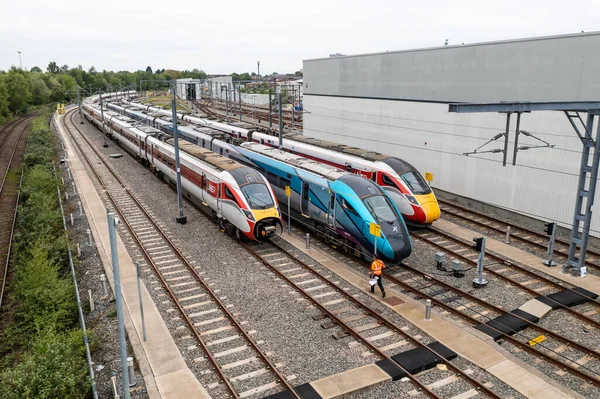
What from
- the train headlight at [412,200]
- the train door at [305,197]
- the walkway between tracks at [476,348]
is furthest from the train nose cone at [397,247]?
the train door at [305,197]

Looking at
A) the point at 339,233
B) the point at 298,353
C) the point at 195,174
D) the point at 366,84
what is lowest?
the point at 298,353

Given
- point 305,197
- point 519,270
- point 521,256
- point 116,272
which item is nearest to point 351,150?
point 305,197

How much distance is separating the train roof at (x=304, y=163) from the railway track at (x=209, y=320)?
6961 mm

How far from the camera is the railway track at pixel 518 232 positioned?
19.8 m

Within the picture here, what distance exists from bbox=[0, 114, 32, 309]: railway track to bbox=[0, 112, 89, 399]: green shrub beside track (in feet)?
1.65

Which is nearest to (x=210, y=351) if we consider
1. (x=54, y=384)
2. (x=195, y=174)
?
(x=54, y=384)

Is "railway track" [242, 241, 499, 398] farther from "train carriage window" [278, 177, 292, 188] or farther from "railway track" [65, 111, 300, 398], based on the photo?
"train carriage window" [278, 177, 292, 188]

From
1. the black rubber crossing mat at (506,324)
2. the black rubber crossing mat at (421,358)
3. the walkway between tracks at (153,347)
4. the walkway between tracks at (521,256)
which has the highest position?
the walkway between tracks at (521,256)

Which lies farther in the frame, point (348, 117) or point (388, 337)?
point (348, 117)

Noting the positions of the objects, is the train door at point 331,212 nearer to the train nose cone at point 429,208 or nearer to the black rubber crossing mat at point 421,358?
the train nose cone at point 429,208

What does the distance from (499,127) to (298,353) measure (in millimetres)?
18255

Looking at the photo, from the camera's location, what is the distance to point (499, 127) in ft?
82.5

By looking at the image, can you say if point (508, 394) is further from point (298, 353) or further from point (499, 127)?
point (499, 127)

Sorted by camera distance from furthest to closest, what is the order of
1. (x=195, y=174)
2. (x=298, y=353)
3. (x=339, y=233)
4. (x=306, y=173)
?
(x=195, y=174), (x=306, y=173), (x=339, y=233), (x=298, y=353)
